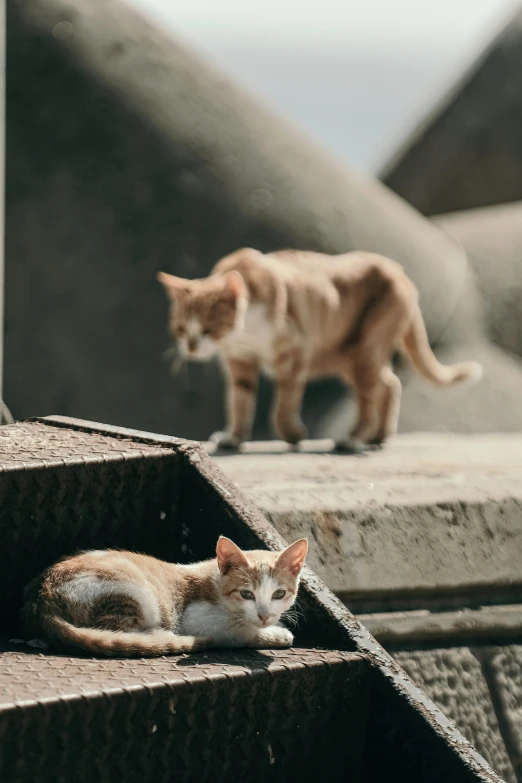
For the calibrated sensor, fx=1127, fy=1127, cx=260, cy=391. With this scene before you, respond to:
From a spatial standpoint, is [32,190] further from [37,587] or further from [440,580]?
[37,587]

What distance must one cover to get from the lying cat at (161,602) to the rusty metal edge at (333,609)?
0.09 m

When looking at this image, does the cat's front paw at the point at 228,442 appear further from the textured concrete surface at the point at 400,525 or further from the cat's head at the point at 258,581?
the cat's head at the point at 258,581

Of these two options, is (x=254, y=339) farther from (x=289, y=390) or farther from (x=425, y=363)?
(x=425, y=363)

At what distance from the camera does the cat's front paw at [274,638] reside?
2.40m

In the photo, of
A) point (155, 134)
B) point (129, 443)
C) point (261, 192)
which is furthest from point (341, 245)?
point (129, 443)

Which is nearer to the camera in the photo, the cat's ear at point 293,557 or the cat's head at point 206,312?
the cat's ear at point 293,557

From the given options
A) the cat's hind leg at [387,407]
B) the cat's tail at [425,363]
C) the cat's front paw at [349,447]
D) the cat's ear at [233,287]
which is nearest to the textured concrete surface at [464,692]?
the cat's front paw at [349,447]

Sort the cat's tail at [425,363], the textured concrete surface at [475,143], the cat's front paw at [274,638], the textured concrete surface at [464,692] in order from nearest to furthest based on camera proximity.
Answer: the cat's front paw at [274,638] → the textured concrete surface at [464,692] → the cat's tail at [425,363] → the textured concrete surface at [475,143]

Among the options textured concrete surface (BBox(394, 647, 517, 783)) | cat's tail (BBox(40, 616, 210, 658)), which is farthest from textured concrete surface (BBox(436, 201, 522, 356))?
cat's tail (BBox(40, 616, 210, 658))

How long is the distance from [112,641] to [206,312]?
300cm

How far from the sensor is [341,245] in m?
8.84

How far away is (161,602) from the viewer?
242cm

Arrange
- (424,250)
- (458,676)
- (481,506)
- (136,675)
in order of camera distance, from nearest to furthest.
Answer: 1. (136,675)
2. (458,676)
3. (481,506)
4. (424,250)

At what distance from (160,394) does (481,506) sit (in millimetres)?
4958
